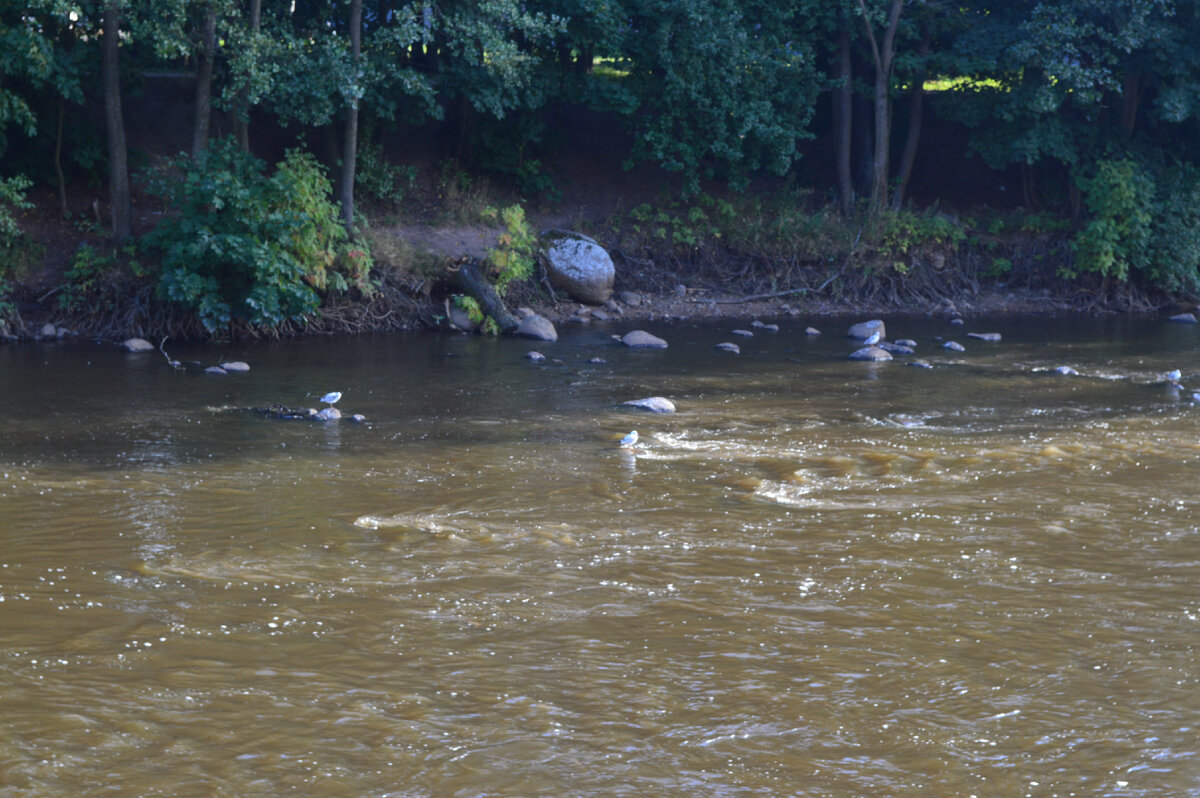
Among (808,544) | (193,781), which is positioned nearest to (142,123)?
(808,544)

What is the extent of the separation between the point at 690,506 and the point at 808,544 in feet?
3.53

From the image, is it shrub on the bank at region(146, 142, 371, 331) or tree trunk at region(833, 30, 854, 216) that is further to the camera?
tree trunk at region(833, 30, 854, 216)

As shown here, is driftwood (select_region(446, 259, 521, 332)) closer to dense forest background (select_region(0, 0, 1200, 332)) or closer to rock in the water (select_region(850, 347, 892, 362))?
dense forest background (select_region(0, 0, 1200, 332))

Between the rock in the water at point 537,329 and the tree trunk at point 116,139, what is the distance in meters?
5.60

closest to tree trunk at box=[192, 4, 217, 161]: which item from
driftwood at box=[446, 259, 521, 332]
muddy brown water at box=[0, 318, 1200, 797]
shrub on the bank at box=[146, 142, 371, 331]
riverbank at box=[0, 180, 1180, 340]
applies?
shrub on the bank at box=[146, 142, 371, 331]

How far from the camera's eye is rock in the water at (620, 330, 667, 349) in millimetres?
15711

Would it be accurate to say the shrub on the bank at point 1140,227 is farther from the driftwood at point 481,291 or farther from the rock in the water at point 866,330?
the driftwood at point 481,291

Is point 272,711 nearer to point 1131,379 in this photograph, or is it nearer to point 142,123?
point 1131,379

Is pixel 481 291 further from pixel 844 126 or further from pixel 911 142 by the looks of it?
pixel 911 142

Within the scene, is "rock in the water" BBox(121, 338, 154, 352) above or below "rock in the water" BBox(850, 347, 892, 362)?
below

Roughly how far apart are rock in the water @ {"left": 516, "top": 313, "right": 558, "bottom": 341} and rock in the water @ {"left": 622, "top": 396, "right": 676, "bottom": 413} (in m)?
5.55

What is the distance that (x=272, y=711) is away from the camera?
4.20 m

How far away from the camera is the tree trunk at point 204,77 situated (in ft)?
50.4

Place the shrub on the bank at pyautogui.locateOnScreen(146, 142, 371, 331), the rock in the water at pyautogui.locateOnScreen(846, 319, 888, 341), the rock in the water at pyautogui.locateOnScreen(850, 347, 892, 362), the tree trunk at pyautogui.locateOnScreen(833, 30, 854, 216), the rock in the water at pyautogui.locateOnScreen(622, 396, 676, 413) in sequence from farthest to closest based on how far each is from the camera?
the tree trunk at pyautogui.locateOnScreen(833, 30, 854, 216) → the rock in the water at pyautogui.locateOnScreen(846, 319, 888, 341) → the rock in the water at pyautogui.locateOnScreen(850, 347, 892, 362) → the shrub on the bank at pyautogui.locateOnScreen(146, 142, 371, 331) → the rock in the water at pyautogui.locateOnScreen(622, 396, 676, 413)
